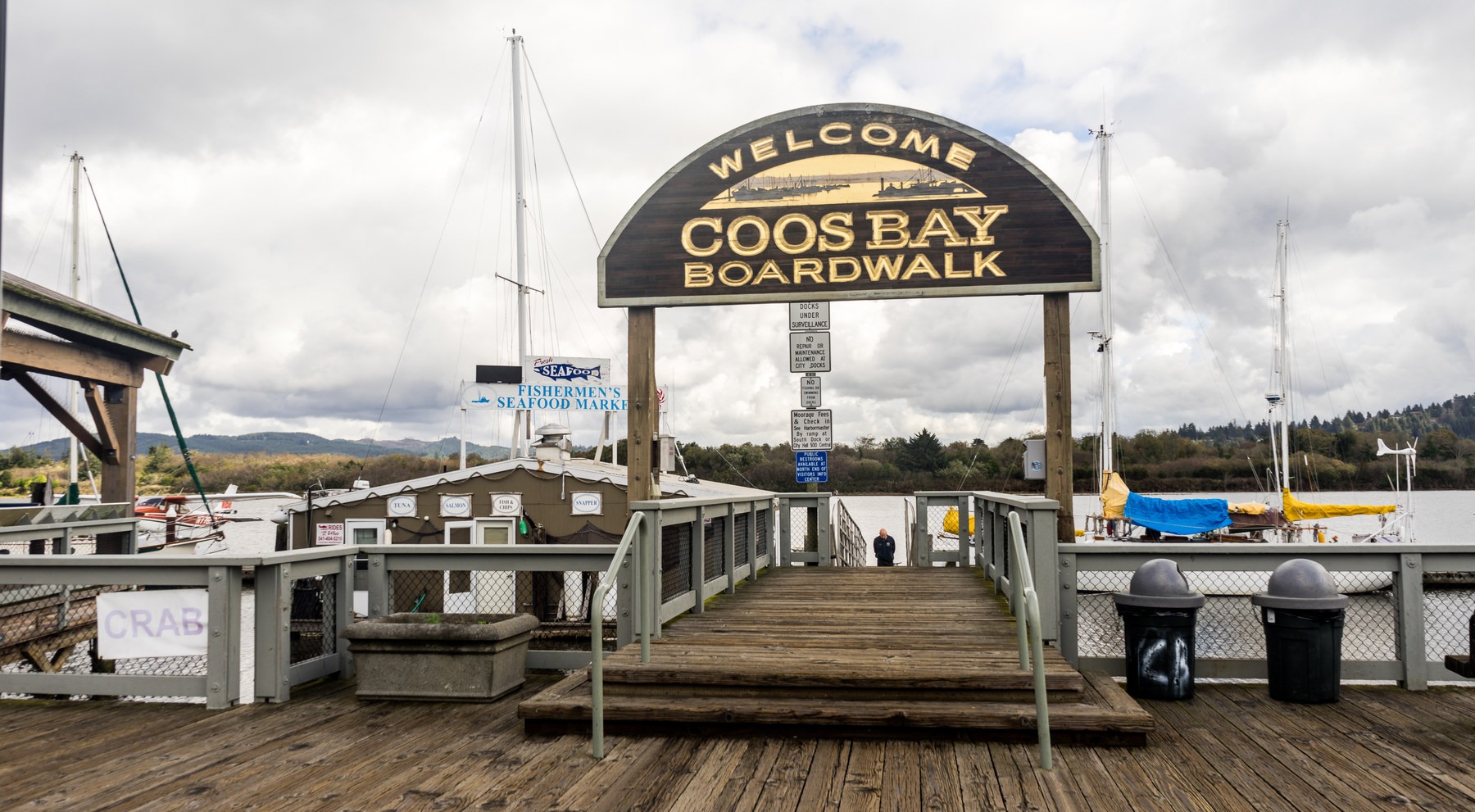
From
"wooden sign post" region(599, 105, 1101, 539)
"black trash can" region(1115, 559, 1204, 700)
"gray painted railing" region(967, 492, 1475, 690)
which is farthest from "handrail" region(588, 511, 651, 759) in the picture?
"wooden sign post" region(599, 105, 1101, 539)

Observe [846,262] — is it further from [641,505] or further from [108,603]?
[108,603]

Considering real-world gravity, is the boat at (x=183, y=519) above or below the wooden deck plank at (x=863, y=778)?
below

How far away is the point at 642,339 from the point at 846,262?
7.14ft

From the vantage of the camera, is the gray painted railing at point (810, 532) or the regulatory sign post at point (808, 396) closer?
the regulatory sign post at point (808, 396)

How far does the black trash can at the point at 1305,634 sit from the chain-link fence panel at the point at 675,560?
4.09m

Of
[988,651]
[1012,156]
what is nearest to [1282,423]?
[1012,156]

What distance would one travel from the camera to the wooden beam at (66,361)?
903 centimetres

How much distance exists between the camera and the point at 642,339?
10102 mm

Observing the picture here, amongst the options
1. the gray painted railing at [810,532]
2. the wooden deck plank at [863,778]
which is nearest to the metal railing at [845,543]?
the gray painted railing at [810,532]

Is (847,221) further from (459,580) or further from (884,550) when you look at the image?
(884,550)

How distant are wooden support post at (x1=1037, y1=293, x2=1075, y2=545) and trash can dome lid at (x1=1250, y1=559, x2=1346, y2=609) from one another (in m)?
2.47

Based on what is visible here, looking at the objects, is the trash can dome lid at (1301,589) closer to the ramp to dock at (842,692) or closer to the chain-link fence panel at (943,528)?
the ramp to dock at (842,692)

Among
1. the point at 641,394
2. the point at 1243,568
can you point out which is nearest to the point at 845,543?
the point at 641,394

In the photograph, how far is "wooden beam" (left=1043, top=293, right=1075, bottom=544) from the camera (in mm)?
9172
